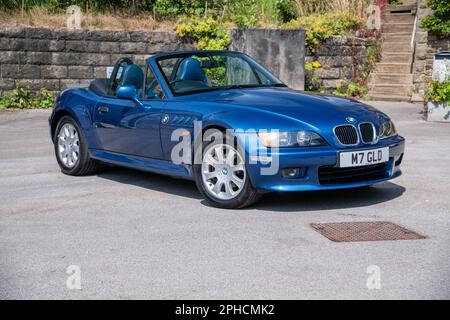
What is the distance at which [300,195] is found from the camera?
7625mm

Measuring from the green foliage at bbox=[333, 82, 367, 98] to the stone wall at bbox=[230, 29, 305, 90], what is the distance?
55.0 inches

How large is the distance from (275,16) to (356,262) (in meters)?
15.6

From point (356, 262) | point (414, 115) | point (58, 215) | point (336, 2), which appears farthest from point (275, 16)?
point (356, 262)

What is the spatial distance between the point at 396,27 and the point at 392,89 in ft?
7.17

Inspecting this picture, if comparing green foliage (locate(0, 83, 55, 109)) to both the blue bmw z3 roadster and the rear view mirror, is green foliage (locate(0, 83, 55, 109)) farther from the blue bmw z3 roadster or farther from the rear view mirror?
the rear view mirror

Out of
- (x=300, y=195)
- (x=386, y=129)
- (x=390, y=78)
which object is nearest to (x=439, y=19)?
(x=390, y=78)

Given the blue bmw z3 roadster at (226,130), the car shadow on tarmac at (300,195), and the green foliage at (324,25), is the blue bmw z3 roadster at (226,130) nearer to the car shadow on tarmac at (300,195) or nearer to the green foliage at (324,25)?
the car shadow on tarmac at (300,195)

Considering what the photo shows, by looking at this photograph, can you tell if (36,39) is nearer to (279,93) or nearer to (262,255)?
(279,93)

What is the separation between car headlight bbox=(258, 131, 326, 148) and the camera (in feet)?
21.3

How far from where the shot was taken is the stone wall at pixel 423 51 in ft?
59.1

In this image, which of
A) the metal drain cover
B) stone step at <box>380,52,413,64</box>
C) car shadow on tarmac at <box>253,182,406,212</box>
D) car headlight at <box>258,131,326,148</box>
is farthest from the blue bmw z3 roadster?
stone step at <box>380,52,413,64</box>

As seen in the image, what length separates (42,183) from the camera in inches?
332

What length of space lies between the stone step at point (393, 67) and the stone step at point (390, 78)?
6.6 inches

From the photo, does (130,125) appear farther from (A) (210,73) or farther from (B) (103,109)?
(A) (210,73)
